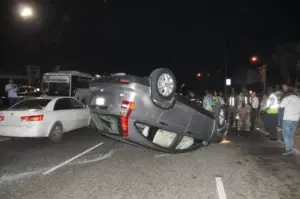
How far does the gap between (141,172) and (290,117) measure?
4.08 metres

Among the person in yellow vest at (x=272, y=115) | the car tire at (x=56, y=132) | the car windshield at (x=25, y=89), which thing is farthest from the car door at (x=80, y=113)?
the car windshield at (x=25, y=89)

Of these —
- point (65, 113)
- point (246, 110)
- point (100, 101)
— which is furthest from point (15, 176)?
point (246, 110)

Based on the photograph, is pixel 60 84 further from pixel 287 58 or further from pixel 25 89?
pixel 287 58

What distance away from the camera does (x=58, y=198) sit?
16.4 feet

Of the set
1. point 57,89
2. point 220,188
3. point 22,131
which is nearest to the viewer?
point 220,188

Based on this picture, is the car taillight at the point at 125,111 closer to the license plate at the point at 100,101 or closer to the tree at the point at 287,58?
the license plate at the point at 100,101

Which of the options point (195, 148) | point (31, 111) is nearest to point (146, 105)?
point (195, 148)

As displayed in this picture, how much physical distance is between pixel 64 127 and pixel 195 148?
14.6 ft

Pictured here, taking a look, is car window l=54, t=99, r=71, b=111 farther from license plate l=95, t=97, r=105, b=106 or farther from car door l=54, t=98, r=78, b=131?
license plate l=95, t=97, r=105, b=106

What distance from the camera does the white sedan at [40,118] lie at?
366 inches

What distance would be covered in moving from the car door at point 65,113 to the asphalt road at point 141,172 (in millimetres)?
925

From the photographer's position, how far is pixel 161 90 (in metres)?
6.82

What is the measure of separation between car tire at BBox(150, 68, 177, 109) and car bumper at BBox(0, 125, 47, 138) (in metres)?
4.29

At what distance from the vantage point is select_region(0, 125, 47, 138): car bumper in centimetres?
926
